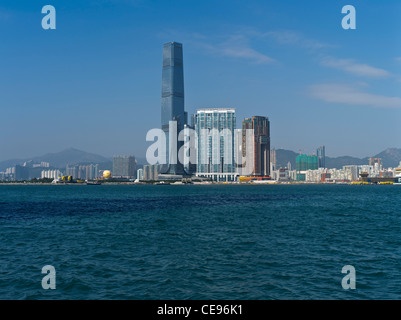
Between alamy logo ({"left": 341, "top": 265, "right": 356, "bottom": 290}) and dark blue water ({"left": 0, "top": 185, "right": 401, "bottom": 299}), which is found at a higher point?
alamy logo ({"left": 341, "top": 265, "right": 356, "bottom": 290})

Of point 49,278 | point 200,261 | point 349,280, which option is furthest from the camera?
point 200,261

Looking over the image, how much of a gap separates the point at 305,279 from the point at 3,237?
3786cm

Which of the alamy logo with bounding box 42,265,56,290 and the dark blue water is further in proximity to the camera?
the alamy logo with bounding box 42,265,56,290

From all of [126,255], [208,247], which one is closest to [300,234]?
[208,247]

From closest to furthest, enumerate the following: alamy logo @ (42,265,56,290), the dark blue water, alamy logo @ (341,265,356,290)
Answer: the dark blue water, alamy logo @ (341,265,356,290), alamy logo @ (42,265,56,290)

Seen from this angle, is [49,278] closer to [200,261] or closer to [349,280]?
[200,261]

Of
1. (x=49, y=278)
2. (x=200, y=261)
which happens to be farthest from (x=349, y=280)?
(x=49, y=278)

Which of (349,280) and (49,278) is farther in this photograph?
(49,278)

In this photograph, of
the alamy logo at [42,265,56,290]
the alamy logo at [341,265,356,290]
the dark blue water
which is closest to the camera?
the dark blue water

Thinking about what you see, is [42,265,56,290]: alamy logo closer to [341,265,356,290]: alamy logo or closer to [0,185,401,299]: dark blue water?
[0,185,401,299]: dark blue water

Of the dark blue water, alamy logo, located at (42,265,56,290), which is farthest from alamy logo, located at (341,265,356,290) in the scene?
alamy logo, located at (42,265,56,290)

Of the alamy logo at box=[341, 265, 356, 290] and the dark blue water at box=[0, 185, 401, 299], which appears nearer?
the dark blue water at box=[0, 185, 401, 299]

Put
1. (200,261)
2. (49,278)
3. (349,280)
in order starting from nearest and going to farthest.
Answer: (349,280) → (49,278) → (200,261)
